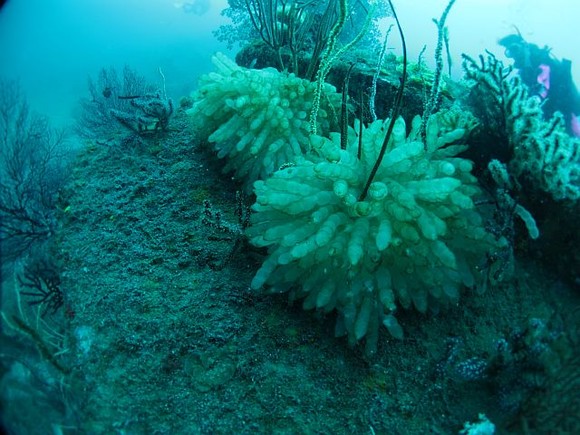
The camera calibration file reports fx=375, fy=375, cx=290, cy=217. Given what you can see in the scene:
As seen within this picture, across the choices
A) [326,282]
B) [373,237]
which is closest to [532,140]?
[373,237]

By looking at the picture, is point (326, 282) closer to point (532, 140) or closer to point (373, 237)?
point (373, 237)

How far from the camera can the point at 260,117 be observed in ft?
10.8

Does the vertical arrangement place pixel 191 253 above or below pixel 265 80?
below

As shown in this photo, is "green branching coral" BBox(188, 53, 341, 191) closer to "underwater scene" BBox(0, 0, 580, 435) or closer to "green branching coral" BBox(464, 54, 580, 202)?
"underwater scene" BBox(0, 0, 580, 435)

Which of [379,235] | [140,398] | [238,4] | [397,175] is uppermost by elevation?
[238,4]

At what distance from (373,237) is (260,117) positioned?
166 centimetres

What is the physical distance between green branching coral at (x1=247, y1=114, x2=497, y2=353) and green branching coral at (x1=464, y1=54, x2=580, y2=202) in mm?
509

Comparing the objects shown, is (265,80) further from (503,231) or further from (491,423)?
(491,423)

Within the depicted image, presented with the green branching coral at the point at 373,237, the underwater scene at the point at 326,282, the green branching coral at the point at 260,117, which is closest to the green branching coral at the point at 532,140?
the underwater scene at the point at 326,282

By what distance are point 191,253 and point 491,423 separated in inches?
85.4

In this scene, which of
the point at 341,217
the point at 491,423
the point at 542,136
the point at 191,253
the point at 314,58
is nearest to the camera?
the point at 491,423

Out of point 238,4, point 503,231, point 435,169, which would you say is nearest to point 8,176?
point 435,169

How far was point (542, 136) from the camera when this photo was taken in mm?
2592

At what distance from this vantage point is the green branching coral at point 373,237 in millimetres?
2143
